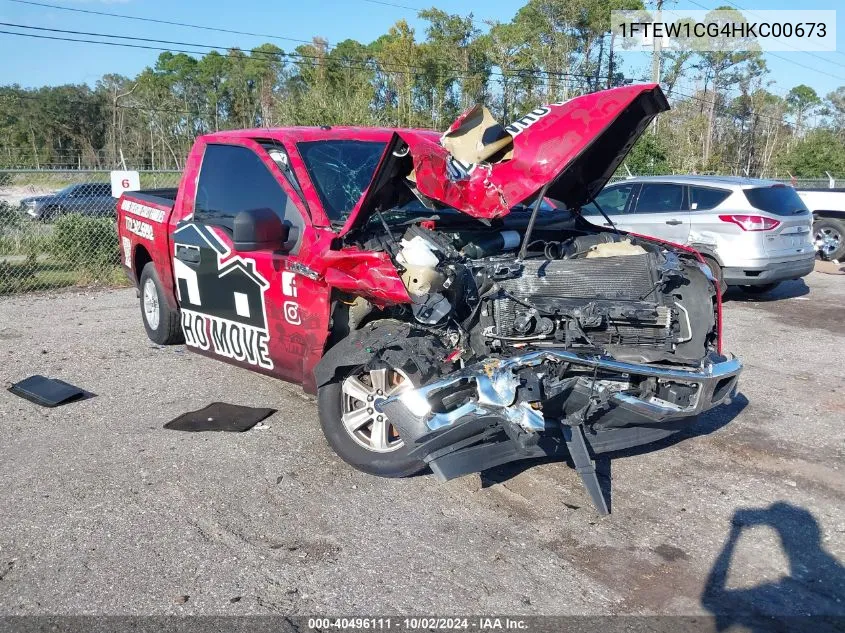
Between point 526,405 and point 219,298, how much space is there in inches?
107

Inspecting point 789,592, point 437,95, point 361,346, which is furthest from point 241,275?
point 437,95

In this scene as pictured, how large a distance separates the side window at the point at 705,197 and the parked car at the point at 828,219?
5.59 meters

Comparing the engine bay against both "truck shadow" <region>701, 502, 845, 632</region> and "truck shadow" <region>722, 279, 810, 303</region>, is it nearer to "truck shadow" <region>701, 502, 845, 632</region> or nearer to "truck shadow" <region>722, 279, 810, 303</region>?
"truck shadow" <region>701, 502, 845, 632</region>

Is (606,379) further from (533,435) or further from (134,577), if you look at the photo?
(134,577)

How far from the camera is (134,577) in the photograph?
11.1 ft

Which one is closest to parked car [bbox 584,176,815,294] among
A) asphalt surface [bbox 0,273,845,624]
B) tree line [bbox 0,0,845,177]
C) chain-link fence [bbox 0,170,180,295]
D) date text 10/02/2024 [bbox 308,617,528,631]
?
asphalt surface [bbox 0,273,845,624]

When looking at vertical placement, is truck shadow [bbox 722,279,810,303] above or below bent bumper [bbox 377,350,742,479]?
below

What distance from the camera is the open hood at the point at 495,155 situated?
168 inches

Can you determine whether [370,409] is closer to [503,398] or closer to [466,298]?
[466,298]

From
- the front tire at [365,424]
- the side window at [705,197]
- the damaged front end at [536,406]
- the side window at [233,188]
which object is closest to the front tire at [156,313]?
the side window at [233,188]

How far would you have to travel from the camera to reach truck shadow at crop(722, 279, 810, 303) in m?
10.9

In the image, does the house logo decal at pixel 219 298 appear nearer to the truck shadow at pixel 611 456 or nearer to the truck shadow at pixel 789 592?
the truck shadow at pixel 611 456

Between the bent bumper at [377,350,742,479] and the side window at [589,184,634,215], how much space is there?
6.95 m

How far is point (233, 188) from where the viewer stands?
5531 mm
